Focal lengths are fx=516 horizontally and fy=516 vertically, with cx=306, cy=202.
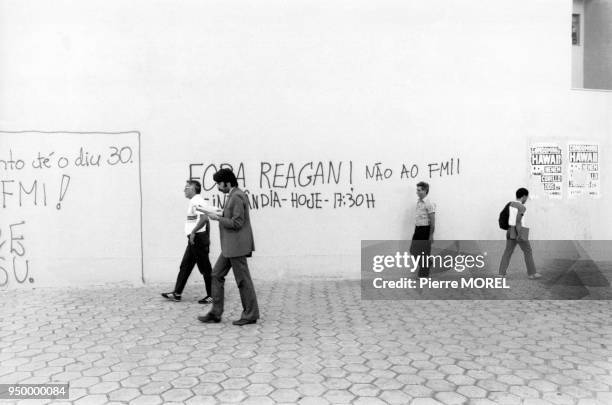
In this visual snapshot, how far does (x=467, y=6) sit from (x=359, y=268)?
461 cm

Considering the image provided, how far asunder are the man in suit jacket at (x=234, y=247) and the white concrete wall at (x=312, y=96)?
2229 millimetres

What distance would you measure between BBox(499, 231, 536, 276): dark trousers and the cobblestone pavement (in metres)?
1.35

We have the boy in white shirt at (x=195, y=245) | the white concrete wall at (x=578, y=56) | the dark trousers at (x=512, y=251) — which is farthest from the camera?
the white concrete wall at (x=578, y=56)

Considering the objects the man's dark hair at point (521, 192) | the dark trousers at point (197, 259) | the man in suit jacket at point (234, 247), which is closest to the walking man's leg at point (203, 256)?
the dark trousers at point (197, 259)

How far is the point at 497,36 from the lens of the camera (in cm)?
846

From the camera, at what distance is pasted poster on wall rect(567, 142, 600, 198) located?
881cm

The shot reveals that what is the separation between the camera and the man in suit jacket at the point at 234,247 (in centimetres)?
579

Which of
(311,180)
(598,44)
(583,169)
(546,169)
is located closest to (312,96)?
(311,180)

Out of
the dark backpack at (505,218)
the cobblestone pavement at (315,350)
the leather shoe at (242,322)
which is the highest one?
the dark backpack at (505,218)

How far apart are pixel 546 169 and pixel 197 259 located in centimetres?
596

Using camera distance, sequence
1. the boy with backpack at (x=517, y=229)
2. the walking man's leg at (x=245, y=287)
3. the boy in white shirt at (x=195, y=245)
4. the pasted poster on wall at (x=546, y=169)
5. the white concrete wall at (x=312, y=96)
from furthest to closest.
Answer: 1. the pasted poster on wall at (x=546, y=169)
2. the boy with backpack at (x=517, y=229)
3. the white concrete wall at (x=312, y=96)
4. the boy in white shirt at (x=195, y=245)
5. the walking man's leg at (x=245, y=287)

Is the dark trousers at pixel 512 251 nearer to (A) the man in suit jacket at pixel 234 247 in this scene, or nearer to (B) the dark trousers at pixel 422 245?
(B) the dark trousers at pixel 422 245

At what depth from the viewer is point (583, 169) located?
8867 millimetres

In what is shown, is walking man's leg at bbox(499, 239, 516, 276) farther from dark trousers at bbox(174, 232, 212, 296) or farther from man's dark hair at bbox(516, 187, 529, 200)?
dark trousers at bbox(174, 232, 212, 296)
